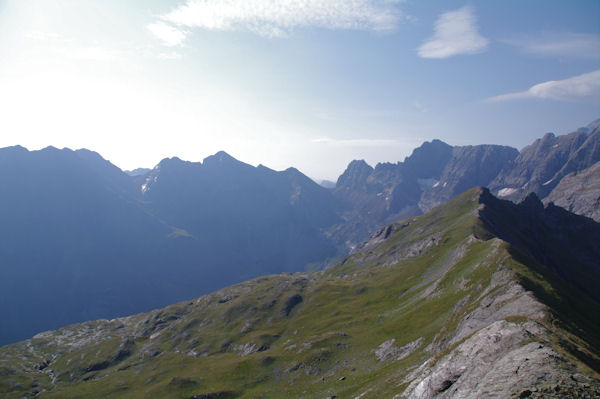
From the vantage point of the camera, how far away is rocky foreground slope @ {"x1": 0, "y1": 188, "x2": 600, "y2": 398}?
27.9 meters

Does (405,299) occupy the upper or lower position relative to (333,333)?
upper

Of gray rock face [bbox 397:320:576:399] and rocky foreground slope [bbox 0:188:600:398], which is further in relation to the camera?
rocky foreground slope [bbox 0:188:600:398]

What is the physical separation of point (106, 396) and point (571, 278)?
220002 mm

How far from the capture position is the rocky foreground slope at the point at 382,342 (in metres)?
27.9

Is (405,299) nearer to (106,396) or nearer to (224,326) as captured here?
(224,326)

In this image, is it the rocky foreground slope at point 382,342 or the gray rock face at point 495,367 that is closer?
the gray rock face at point 495,367

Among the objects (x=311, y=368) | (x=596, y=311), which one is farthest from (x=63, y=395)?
(x=596, y=311)

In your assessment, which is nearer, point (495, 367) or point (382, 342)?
point (495, 367)

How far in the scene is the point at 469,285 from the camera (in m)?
71.2

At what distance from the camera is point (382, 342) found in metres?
72.8

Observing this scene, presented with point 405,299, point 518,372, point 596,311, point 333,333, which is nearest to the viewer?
point 518,372

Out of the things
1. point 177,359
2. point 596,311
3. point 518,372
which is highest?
point 518,372

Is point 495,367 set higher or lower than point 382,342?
higher

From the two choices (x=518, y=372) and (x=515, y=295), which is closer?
(x=518, y=372)
